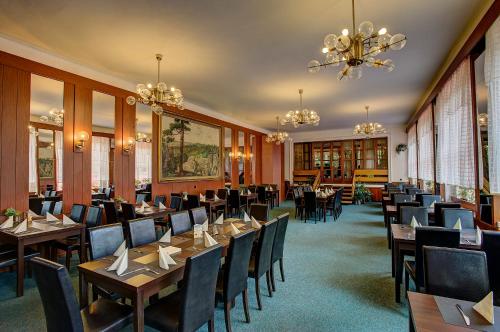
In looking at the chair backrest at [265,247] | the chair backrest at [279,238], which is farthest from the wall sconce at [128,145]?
the chair backrest at [265,247]

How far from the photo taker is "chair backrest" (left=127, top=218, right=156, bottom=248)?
273 cm

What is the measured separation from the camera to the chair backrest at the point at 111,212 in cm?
458

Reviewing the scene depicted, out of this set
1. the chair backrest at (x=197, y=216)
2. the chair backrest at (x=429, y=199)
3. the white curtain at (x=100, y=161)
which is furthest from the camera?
the white curtain at (x=100, y=161)

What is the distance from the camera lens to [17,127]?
12.8 feet

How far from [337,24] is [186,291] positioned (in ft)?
11.9

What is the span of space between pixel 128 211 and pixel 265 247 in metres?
2.90

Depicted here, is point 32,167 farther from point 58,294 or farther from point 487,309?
point 487,309

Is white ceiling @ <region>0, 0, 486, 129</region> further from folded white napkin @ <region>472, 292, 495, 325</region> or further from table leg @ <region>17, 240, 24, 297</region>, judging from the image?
folded white napkin @ <region>472, 292, 495, 325</region>

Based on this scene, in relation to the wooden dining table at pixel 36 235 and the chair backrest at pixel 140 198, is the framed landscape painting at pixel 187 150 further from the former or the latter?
the wooden dining table at pixel 36 235

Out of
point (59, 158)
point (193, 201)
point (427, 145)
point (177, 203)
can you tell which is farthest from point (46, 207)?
point (427, 145)

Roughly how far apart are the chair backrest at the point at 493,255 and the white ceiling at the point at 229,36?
2638mm

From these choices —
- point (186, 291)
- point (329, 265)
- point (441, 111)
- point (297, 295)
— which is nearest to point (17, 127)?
point (186, 291)

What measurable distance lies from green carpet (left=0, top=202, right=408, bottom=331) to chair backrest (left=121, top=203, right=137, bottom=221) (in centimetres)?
109

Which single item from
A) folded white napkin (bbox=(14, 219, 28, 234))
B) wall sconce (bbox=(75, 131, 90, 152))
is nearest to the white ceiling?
wall sconce (bbox=(75, 131, 90, 152))
